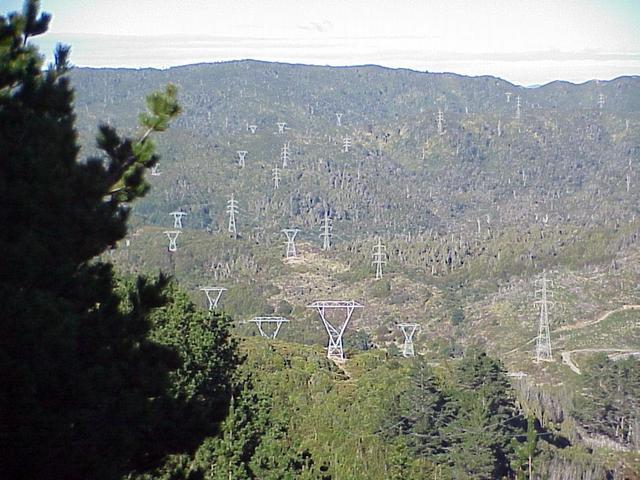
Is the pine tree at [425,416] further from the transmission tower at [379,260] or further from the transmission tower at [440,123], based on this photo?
the transmission tower at [440,123]

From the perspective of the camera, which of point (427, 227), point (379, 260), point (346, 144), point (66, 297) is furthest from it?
point (346, 144)

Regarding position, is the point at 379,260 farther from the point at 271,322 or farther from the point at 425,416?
the point at 425,416

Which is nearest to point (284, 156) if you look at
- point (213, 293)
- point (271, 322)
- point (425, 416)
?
point (213, 293)

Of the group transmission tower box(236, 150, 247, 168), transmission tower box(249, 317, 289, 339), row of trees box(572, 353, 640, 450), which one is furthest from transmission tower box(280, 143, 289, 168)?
row of trees box(572, 353, 640, 450)

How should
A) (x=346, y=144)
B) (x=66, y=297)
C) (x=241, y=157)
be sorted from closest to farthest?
(x=66, y=297) → (x=241, y=157) → (x=346, y=144)

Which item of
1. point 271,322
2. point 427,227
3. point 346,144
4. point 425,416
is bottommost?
point 427,227

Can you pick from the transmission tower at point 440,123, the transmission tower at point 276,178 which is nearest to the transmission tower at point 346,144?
the transmission tower at point 440,123

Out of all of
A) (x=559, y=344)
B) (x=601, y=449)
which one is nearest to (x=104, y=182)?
(x=601, y=449)

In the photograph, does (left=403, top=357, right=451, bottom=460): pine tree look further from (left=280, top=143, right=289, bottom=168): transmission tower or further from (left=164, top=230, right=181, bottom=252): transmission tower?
(left=280, top=143, right=289, bottom=168): transmission tower

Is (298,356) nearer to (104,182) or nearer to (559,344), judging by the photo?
(559,344)
